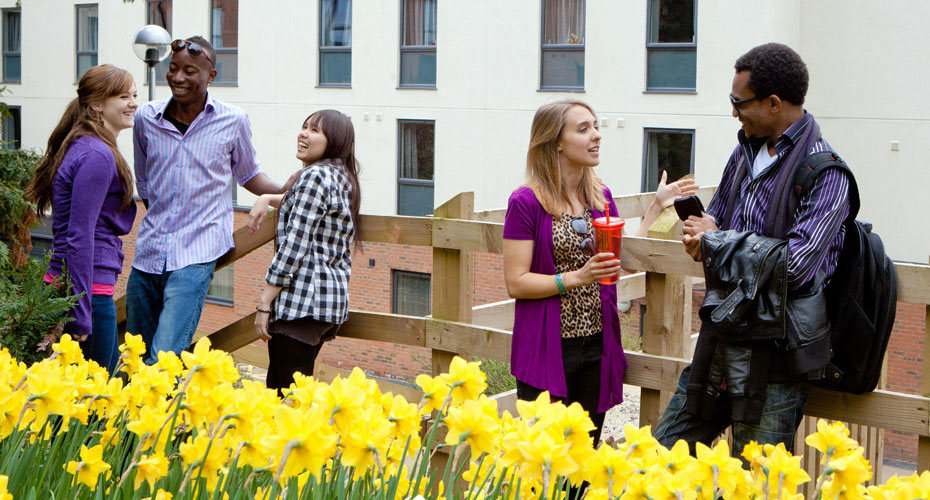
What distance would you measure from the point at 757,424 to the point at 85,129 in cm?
295

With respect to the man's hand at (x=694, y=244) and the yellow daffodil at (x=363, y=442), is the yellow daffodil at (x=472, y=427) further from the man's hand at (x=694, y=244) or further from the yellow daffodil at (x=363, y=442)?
the man's hand at (x=694, y=244)

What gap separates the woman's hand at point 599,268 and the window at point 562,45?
1625 centimetres

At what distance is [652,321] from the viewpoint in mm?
4008

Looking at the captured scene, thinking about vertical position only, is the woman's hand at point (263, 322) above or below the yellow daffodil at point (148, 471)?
below

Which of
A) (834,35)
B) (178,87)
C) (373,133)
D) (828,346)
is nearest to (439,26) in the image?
(373,133)

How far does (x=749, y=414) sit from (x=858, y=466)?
1.29 metres

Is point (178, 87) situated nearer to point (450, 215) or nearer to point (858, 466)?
point (450, 215)

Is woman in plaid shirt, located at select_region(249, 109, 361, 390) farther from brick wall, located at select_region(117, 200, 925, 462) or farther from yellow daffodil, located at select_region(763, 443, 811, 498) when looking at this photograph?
brick wall, located at select_region(117, 200, 925, 462)

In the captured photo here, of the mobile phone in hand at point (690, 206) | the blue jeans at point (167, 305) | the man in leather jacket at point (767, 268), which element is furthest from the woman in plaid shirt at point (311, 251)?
the man in leather jacket at point (767, 268)

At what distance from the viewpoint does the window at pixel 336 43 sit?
2258 centimetres

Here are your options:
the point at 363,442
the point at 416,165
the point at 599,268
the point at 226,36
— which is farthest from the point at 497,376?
the point at 226,36

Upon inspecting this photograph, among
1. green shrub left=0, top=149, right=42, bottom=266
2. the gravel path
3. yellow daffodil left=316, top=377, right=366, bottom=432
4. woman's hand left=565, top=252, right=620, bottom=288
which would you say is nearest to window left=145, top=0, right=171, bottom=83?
the gravel path

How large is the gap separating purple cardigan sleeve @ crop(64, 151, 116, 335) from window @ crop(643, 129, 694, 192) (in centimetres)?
1491

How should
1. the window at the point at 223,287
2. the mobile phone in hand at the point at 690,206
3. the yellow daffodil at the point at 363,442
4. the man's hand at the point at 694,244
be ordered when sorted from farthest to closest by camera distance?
the window at the point at 223,287, the mobile phone in hand at the point at 690,206, the man's hand at the point at 694,244, the yellow daffodil at the point at 363,442
